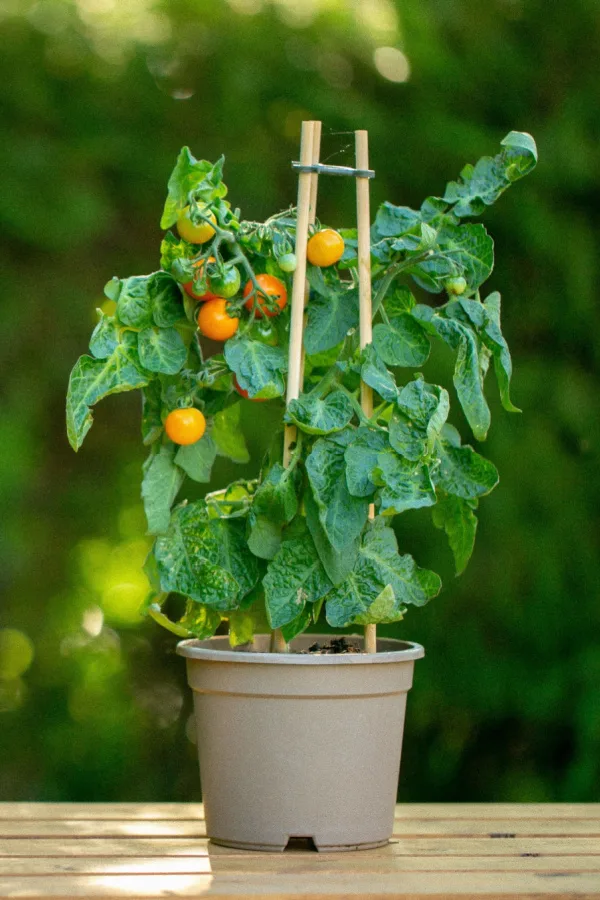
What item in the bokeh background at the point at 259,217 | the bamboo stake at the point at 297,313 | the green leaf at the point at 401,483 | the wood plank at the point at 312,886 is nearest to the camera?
the wood plank at the point at 312,886

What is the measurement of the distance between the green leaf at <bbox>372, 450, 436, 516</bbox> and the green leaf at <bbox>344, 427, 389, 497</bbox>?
0.05 ft

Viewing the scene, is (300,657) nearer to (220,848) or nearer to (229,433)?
(220,848)

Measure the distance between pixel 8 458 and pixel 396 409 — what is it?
0.91 m

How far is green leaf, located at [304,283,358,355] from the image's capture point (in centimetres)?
125

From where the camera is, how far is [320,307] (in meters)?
1.26

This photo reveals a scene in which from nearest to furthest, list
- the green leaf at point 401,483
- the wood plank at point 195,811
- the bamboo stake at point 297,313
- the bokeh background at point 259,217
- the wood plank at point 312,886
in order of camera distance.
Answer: the wood plank at point 312,886 → the green leaf at point 401,483 → the bamboo stake at point 297,313 → the wood plank at point 195,811 → the bokeh background at point 259,217

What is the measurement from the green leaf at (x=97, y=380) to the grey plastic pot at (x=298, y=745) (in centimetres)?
27

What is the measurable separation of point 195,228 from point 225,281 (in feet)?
0.22

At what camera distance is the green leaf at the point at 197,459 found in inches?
48.8

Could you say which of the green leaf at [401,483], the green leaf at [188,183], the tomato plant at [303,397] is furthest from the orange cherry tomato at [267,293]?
the green leaf at [401,483]

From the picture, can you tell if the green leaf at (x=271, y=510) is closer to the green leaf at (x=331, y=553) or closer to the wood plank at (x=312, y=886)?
the green leaf at (x=331, y=553)

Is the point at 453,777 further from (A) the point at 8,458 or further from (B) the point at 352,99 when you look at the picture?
(B) the point at 352,99

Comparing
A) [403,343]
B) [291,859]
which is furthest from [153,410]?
[291,859]

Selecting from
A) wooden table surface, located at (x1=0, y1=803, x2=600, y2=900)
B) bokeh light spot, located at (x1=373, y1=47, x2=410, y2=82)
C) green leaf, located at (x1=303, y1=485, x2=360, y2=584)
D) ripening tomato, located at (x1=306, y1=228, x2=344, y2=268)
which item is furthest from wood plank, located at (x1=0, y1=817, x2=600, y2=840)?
bokeh light spot, located at (x1=373, y1=47, x2=410, y2=82)
